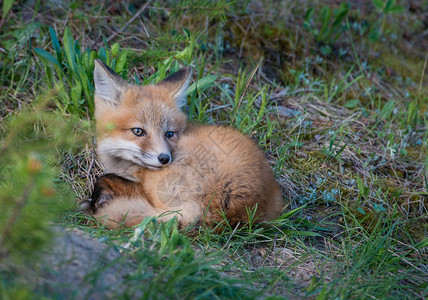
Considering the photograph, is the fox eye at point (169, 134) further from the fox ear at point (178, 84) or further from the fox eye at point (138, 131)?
the fox ear at point (178, 84)

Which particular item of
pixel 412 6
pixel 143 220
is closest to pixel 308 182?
pixel 143 220

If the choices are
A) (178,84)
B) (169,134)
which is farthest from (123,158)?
(178,84)

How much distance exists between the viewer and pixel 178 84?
3217 mm

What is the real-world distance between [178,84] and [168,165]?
814 millimetres

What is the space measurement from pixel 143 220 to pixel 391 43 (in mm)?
4714

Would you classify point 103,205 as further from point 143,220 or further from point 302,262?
point 302,262

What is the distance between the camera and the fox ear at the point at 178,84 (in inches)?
126

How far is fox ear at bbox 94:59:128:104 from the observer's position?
2.96 meters

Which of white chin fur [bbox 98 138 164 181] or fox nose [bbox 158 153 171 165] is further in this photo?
white chin fur [bbox 98 138 164 181]

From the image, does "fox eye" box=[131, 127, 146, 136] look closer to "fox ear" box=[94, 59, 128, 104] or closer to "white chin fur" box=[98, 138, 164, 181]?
"white chin fur" box=[98, 138, 164, 181]

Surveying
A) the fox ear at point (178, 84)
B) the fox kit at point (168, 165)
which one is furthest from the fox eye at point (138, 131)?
the fox ear at point (178, 84)

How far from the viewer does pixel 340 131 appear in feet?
12.7

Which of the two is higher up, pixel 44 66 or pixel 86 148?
pixel 44 66

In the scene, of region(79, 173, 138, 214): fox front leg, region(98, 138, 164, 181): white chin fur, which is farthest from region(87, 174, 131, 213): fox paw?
region(98, 138, 164, 181): white chin fur
